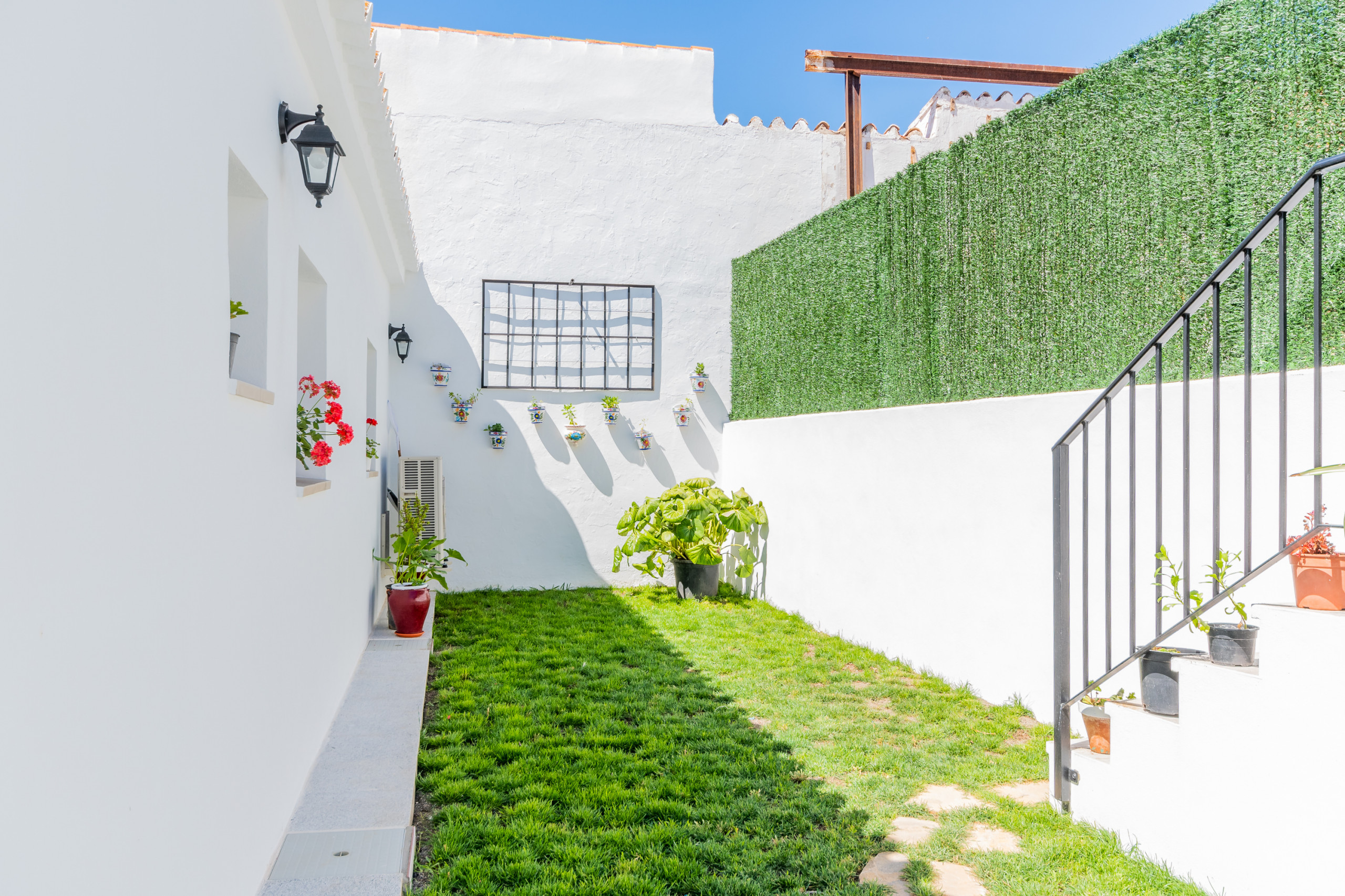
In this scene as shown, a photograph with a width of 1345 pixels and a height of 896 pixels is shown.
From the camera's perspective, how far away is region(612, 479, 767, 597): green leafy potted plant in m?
7.79

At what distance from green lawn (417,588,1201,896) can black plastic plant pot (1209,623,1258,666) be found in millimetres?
669

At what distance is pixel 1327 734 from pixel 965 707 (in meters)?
2.36

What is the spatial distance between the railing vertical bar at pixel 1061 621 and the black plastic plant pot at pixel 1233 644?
62 cm

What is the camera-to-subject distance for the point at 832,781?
3594 mm

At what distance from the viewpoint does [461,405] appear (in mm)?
8148

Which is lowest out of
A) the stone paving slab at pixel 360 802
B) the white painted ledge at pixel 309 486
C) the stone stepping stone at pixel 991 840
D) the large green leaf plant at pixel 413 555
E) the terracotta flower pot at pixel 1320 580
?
the stone stepping stone at pixel 991 840

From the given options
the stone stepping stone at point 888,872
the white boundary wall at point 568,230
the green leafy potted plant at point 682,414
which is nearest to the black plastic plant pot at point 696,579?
the white boundary wall at point 568,230

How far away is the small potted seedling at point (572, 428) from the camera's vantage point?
831cm

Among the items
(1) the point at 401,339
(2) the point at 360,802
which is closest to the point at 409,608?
(2) the point at 360,802

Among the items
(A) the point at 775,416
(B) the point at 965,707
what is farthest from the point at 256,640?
(A) the point at 775,416

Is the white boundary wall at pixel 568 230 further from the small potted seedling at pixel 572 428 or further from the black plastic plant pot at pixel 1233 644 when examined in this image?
the black plastic plant pot at pixel 1233 644

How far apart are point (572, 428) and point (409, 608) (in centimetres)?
304

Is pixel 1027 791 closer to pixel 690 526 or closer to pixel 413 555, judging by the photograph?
pixel 413 555

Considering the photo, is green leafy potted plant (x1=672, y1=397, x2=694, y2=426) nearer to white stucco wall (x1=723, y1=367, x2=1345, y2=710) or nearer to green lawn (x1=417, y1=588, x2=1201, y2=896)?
white stucco wall (x1=723, y1=367, x2=1345, y2=710)
